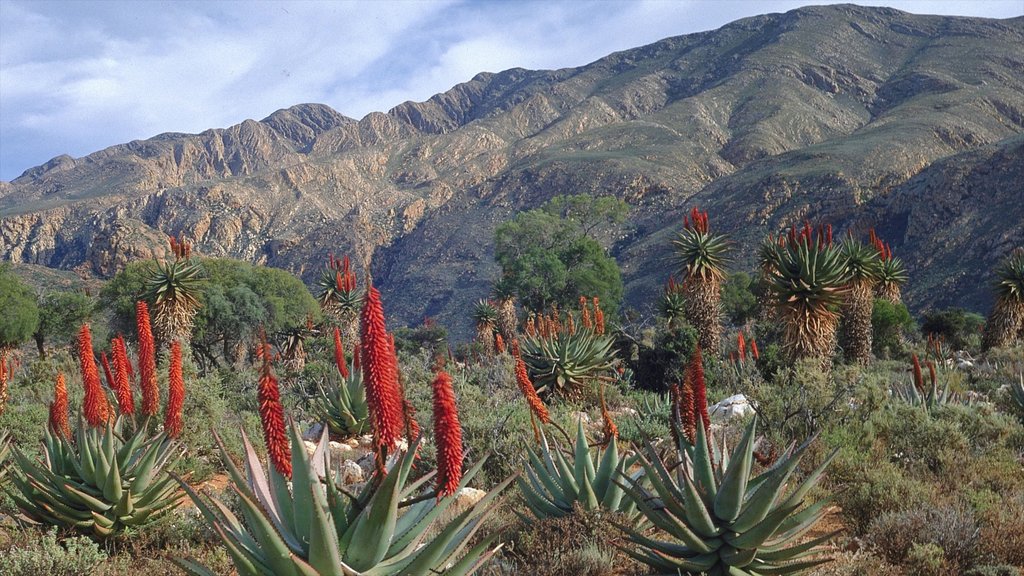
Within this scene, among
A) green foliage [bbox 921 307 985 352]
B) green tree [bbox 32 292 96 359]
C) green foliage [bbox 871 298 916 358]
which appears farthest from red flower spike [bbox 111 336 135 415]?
green tree [bbox 32 292 96 359]

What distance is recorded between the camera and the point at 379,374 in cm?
237

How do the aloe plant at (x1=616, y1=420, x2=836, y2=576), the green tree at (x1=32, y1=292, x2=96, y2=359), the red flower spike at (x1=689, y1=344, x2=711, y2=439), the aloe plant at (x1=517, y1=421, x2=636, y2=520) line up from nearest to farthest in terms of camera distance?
the aloe plant at (x1=616, y1=420, x2=836, y2=576) → the red flower spike at (x1=689, y1=344, x2=711, y2=439) → the aloe plant at (x1=517, y1=421, x2=636, y2=520) → the green tree at (x1=32, y1=292, x2=96, y2=359)

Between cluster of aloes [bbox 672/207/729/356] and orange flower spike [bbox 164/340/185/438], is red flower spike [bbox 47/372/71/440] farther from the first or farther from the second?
cluster of aloes [bbox 672/207/729/356]

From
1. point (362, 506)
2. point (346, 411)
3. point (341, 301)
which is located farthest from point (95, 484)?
point (341, 301)

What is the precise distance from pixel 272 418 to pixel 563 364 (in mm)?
9775

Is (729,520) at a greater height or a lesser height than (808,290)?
lesser

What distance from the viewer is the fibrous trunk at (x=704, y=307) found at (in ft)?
52.3

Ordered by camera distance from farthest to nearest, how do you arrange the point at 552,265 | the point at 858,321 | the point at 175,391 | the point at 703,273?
the point at 552,265, the point at 703,273, the point at 858,321, the point at 175,391

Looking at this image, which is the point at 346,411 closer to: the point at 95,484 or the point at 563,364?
the point at 563,364

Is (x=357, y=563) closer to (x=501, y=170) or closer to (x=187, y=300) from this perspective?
(x=187, y=300)

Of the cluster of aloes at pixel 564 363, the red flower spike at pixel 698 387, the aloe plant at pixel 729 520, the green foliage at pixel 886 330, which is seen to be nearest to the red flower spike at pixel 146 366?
the aloe plant at pixel 729 520

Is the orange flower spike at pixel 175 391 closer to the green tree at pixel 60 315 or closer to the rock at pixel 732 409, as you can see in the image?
the rock at pixel 732 409

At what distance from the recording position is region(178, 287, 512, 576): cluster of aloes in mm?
2447

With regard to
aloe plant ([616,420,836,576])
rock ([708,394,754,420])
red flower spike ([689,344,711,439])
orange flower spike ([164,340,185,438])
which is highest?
orange flower spike ([164,340,185,438])
